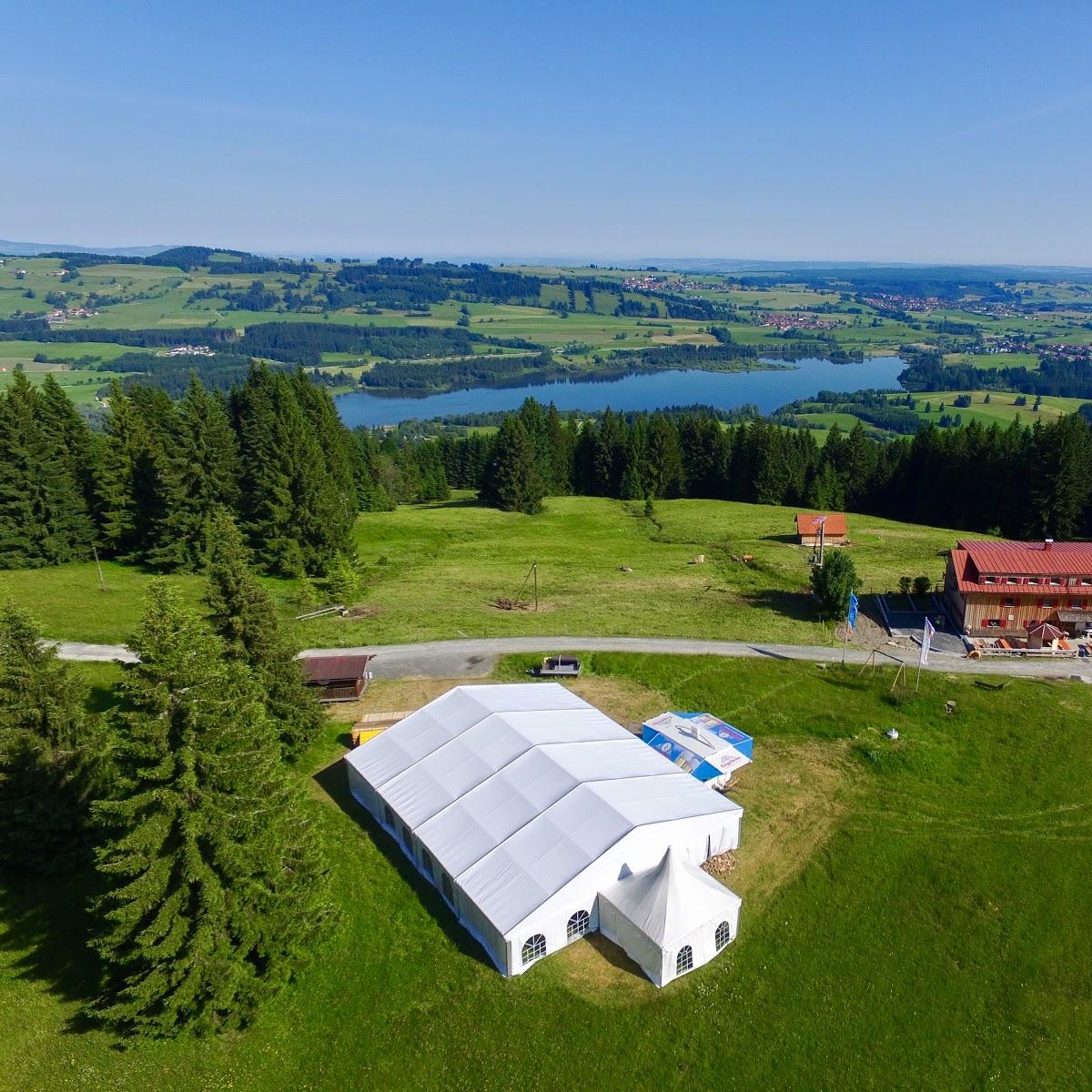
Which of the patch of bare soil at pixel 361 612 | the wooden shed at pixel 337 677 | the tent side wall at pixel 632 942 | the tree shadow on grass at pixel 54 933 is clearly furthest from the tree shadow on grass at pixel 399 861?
the patch of bare soil at pixel 361 612

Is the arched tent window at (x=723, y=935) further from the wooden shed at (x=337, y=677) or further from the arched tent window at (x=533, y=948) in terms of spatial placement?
the wooden shed at (x=337, y=677)

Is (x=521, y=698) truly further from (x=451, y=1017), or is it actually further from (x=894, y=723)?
(x=894, y=723)

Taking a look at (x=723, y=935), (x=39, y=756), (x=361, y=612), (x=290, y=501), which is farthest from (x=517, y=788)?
(x=290, y=501)

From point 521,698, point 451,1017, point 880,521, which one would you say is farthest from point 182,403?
point 880,521

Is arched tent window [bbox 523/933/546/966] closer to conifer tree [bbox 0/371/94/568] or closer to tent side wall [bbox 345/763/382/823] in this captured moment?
tent side wall [bbox 345/763/382/823]

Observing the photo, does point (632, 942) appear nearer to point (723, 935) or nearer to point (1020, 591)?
point (723, 935)

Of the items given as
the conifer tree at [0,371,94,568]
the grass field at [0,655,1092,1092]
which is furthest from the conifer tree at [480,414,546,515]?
the grass field at [0,655,1092,1092]
